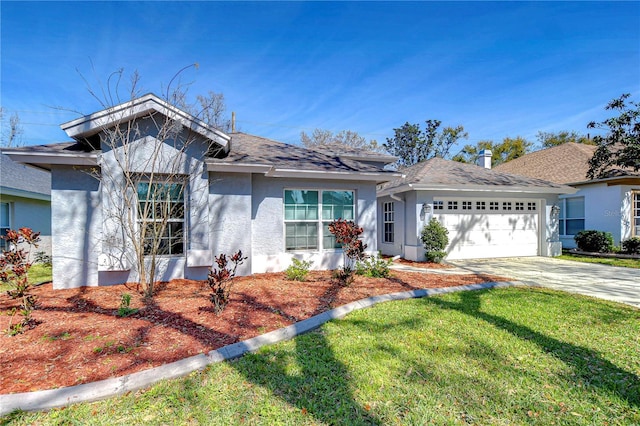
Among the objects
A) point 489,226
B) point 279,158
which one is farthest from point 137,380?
point 489,226

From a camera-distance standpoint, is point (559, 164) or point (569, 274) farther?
point (559, 164)

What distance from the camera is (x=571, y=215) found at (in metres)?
15.9

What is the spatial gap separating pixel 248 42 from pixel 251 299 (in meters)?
11.1

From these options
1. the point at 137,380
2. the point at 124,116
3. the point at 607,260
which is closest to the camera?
the point at 137,380

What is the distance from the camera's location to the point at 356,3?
10.3 metres

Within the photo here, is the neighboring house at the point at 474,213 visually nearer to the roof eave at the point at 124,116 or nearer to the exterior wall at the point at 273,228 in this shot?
the exterior wall at the point at 273,228

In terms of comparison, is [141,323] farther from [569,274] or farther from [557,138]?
[557,138]

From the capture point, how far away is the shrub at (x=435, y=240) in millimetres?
11273

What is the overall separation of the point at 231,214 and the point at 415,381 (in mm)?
6013

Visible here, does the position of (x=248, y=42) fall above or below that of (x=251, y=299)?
above

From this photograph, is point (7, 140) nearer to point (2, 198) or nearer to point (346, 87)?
point (2, 198)

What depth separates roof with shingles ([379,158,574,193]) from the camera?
1193 centimetres

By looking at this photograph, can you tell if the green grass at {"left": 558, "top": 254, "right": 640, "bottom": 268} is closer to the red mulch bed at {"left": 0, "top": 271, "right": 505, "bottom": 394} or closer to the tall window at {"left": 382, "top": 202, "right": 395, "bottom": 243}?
the tall window at {"left": 382, "top": 202, "right": 395, "bottom": 243}

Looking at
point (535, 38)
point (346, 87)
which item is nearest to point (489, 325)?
point (535, 38)
